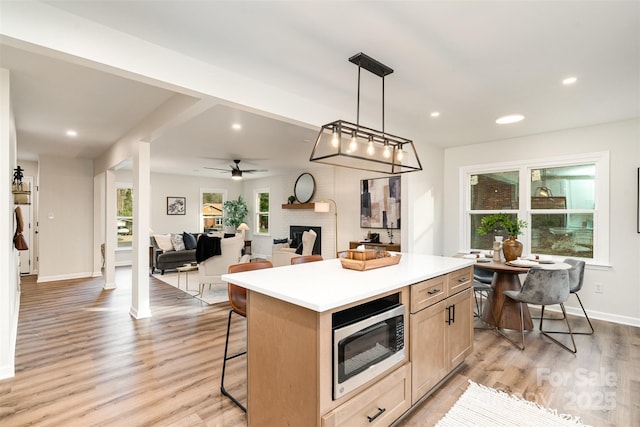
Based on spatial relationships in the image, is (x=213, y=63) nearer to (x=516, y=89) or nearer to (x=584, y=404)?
(x=516, y=89)

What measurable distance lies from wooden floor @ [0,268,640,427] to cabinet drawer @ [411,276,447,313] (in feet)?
2.37

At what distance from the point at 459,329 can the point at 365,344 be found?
49.2 inches

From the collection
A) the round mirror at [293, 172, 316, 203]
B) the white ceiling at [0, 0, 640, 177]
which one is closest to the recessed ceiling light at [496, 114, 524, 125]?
the white ceiling at [0, 0, 640, 177]

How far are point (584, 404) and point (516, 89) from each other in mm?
2550

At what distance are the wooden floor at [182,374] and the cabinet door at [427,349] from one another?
170 millimetres

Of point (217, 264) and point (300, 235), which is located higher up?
point (300, 235)

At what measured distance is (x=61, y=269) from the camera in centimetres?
643

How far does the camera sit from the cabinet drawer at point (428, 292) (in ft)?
6.79

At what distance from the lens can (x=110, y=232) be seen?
570cm

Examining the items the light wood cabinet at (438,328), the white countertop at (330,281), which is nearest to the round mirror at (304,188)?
the white countertop at (330,281)

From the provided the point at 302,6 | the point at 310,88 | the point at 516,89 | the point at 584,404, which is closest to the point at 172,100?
the point at 310,88

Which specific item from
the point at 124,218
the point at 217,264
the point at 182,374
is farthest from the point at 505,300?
the point at 124,218

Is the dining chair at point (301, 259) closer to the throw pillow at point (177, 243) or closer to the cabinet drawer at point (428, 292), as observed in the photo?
the cabinet drawer at point (428, 292)

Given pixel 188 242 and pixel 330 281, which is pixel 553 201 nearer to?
pixel 330 281
